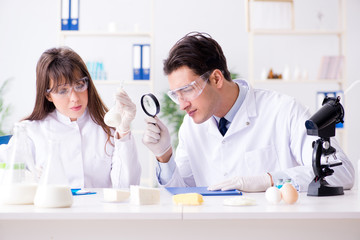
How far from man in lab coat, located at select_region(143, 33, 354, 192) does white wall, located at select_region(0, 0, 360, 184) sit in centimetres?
291

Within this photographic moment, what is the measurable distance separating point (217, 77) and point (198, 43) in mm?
190

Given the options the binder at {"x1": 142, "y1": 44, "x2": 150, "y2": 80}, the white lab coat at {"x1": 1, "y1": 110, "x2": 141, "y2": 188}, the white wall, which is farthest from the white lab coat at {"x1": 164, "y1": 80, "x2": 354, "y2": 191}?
the white wall

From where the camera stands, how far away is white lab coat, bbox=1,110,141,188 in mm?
2146

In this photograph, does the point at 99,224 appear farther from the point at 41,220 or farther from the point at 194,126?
the point at 194,126

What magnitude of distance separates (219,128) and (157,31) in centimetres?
319

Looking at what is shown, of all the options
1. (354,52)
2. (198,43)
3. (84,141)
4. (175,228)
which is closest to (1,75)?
(84,141)

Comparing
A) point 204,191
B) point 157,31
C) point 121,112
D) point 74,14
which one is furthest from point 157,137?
point 157,31

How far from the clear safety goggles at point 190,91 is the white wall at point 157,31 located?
3088mm

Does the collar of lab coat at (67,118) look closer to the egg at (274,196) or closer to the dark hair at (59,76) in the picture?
the dark hair at (59,76)

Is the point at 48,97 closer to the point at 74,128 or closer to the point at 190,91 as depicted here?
the point at 74,128

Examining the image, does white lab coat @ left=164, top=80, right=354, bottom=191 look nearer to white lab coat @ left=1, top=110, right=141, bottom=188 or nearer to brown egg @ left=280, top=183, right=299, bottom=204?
white lab coat @ left=1, top=110, right=141, bottom=188

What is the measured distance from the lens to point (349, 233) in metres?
1.26

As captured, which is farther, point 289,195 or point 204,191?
point 204,191

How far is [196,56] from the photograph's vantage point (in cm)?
213
